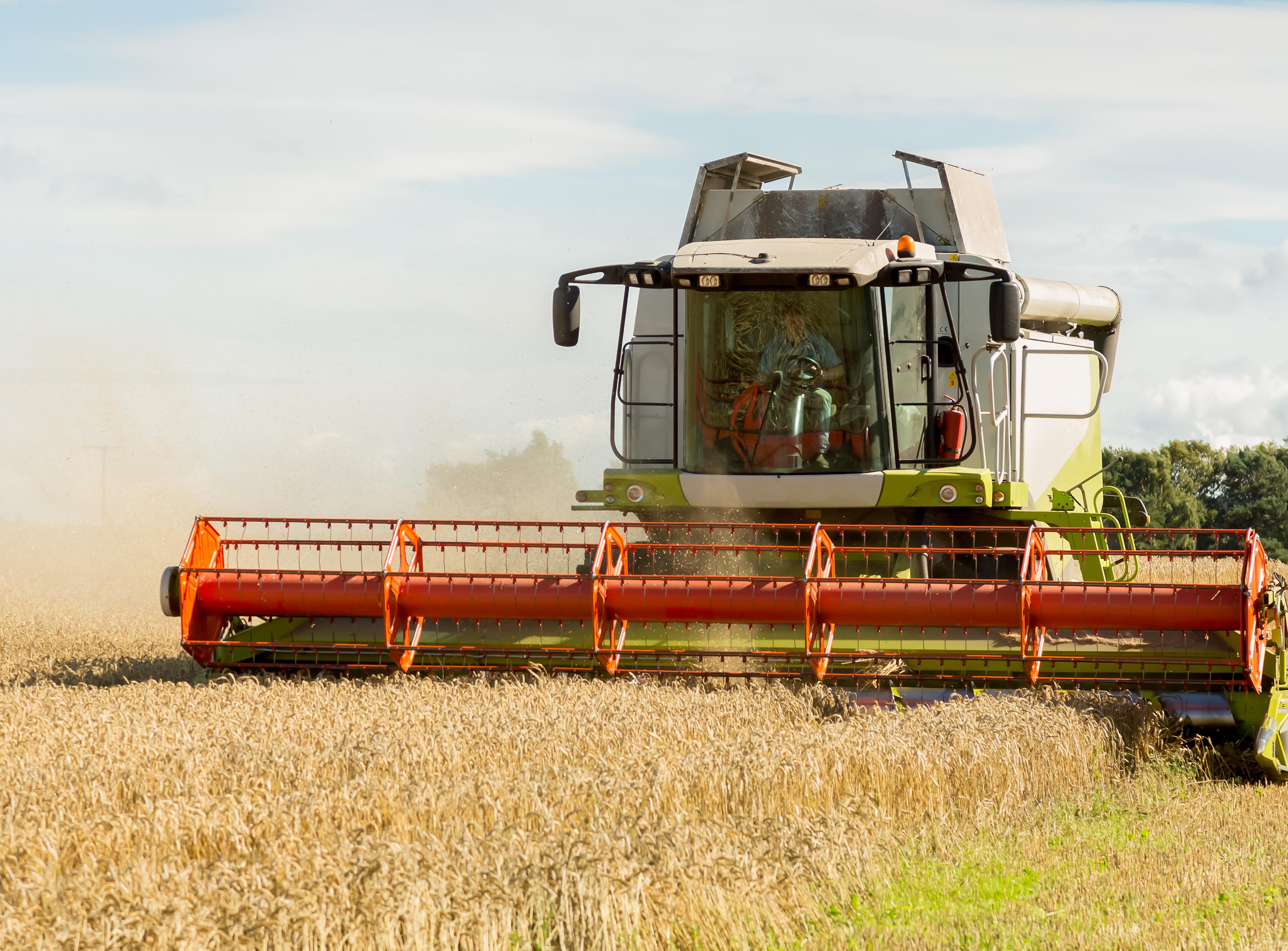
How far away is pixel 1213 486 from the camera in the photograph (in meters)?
36.9

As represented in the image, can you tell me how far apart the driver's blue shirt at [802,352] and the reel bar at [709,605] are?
33.0 inches

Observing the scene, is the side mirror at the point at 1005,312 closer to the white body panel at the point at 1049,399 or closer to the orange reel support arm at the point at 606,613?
the white body panel at the point at 1049,399

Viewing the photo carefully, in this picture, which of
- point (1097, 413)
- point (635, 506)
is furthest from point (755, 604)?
point (1097, 413)

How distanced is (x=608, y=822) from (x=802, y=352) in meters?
3.67

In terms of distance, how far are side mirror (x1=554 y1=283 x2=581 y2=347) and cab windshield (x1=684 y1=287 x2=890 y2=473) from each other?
74cm

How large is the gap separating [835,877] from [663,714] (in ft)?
4.70

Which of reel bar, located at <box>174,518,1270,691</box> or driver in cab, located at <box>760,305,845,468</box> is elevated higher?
driver in cab, located at <box>760,305,845,468</box>

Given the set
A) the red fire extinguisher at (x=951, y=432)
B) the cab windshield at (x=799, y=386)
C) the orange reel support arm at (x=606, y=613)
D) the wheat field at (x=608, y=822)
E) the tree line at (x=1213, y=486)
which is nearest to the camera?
the wheat field at (x=608, y=822)

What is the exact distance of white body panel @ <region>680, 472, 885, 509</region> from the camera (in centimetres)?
635

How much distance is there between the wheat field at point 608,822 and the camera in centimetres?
273

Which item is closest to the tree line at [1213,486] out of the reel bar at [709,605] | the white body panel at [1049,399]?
the white body panel at [1049,399]

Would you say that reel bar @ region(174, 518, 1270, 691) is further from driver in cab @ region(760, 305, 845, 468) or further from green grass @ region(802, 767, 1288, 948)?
green grass @ region(802, 767, 1288, 948)

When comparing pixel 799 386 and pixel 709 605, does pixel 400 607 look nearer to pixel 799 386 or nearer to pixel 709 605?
pixel 709 605

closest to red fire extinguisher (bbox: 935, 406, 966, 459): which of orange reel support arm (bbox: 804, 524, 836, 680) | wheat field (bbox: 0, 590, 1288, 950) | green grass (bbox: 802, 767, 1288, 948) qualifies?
orange reel support arm (bbox: 804, 524, 836, 680)
